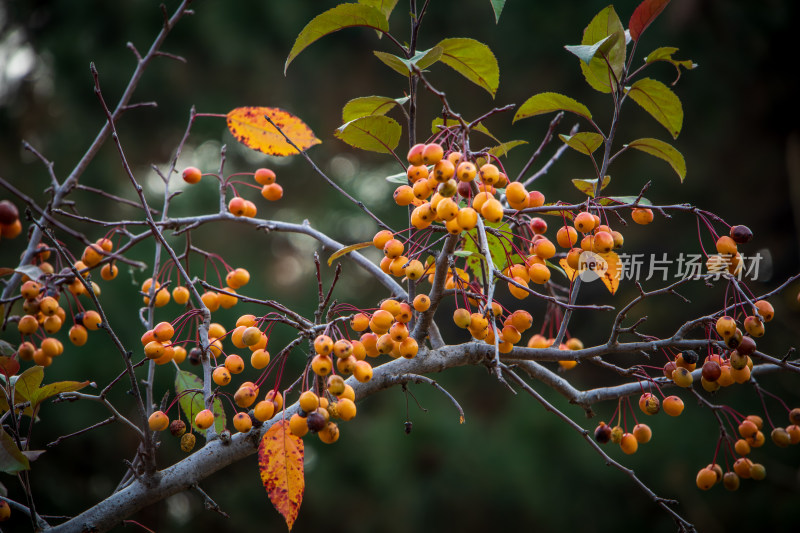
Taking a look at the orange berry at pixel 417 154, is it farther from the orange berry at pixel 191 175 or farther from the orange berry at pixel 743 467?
the orange berry at pixel 743 467

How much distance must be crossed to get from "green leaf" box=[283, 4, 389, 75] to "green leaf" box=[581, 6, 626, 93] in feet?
0.99

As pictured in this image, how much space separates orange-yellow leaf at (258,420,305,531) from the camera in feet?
2.43

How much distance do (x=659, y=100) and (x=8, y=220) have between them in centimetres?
93

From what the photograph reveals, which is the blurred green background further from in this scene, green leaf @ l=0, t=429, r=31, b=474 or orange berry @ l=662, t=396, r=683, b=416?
green leaf @ l=0, t=429, r=31, b=474

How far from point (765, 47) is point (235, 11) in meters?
2.85

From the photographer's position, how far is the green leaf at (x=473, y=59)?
798 millimetres

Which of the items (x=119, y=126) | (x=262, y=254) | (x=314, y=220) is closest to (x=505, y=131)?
(x=314, y=220)

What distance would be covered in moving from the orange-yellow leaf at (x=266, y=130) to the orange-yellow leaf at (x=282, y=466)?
476 mm

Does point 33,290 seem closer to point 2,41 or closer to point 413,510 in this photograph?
point 413,510

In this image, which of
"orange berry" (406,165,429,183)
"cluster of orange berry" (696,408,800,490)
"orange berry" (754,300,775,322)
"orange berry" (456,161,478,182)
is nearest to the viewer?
"orange berry" (456,161,478,182)

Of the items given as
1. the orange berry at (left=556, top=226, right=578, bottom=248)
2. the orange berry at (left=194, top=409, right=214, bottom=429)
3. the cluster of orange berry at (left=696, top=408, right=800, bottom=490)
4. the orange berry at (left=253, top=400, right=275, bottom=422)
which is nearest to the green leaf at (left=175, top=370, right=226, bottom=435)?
the orange berry at (left=194, top=409, right=214, bottom=429)

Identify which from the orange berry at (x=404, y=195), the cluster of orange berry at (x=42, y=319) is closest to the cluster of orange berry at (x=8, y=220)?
the cluster of orange berry at (x=42, y=319)

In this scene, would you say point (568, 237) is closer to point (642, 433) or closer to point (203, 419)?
point (642, 433)

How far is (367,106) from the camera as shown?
2.80 feet
